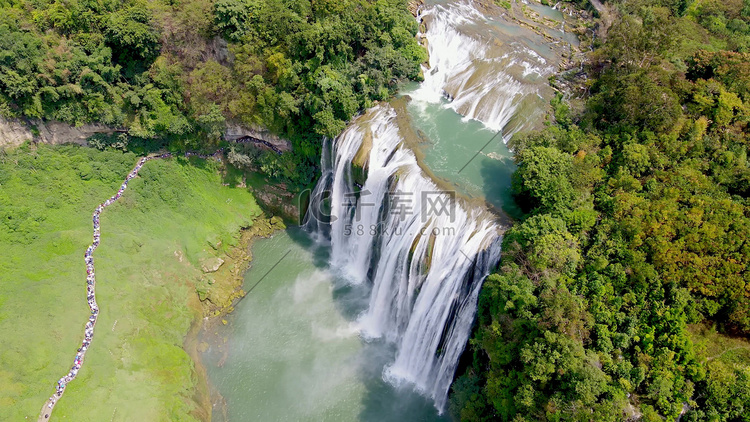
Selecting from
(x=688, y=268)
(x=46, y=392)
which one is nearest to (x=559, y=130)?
(x=688, y=268)

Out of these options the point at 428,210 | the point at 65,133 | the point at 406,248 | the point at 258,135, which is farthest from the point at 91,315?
the point at 428,210

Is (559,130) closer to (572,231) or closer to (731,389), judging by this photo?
(572,231)

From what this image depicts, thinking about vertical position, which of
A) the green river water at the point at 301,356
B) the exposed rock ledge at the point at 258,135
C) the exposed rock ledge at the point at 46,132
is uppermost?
the exposed rock ledge at the point at 258,135

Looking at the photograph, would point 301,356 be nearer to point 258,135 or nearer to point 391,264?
point 391,264

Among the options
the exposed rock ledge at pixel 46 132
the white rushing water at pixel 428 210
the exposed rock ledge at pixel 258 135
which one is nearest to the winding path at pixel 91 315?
the exposed rock ledge at pixel 46 132

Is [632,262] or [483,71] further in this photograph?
[483,71]

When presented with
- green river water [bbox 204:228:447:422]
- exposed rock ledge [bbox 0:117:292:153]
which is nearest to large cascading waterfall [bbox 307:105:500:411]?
green river water [bbox 204:228:447:422]

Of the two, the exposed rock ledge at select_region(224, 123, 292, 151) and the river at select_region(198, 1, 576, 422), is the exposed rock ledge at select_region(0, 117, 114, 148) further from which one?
the river at select_region(198, 1, 576, 422)

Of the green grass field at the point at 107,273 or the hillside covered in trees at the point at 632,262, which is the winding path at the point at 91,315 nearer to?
the green grass field at the point at 107,273
